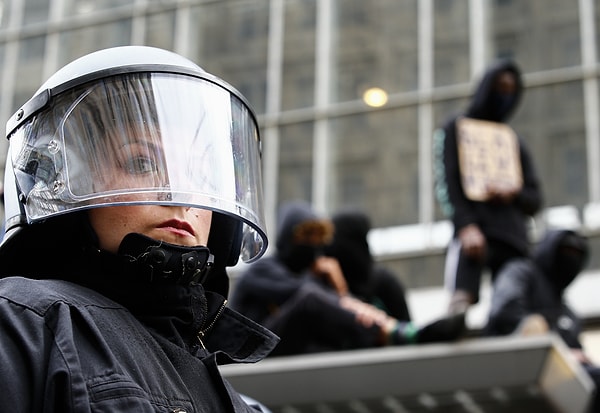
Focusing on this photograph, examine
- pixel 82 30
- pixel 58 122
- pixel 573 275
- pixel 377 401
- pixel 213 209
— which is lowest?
pixel 377 401

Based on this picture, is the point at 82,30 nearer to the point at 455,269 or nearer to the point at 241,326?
the point at 455,269

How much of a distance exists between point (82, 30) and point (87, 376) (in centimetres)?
1554

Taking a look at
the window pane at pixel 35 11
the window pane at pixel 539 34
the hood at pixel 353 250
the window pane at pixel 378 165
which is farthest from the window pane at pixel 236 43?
the hood at pixel 353 250

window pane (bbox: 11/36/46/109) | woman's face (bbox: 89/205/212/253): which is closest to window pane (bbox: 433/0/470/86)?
window pane (bbox: 11/36/46/109)

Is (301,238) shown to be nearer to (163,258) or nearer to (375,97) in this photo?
(375,97)

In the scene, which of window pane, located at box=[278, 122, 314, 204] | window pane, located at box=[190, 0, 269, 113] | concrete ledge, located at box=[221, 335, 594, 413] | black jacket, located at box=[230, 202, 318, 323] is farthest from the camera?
window pane, located at box=[190, 0, 269, 113]

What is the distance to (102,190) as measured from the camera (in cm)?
325

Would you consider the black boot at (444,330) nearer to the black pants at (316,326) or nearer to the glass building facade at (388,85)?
the black pants at (316,326)

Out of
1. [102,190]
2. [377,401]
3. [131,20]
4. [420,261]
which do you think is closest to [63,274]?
[102,190]

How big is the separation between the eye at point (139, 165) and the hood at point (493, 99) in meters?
6.93

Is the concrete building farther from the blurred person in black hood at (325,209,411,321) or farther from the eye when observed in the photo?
the eye

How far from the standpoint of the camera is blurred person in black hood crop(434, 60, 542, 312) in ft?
30.5

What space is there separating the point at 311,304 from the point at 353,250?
120 cm

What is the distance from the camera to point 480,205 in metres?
9.61
